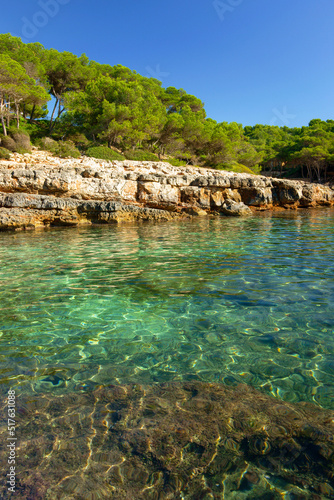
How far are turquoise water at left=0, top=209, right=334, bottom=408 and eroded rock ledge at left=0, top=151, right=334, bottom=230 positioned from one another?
1059 centimetres

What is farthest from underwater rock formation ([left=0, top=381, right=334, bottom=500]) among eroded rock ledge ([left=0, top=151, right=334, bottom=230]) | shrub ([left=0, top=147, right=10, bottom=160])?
shrub ([left=0, top=147, right=10, bottom=160])

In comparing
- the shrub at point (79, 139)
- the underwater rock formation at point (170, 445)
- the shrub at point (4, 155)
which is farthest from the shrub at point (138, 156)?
the underwater rock formation at point (170, 445)

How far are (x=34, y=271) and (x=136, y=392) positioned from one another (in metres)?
5.02

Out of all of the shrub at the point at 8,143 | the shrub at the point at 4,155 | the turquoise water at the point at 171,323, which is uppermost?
the shrub at the point at 8,143

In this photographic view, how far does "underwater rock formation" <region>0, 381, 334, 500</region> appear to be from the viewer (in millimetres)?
1684

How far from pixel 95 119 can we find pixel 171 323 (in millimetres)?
32510

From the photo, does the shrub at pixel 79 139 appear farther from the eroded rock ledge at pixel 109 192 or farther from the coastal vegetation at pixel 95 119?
the eroded rock ledge at pixel 109 192

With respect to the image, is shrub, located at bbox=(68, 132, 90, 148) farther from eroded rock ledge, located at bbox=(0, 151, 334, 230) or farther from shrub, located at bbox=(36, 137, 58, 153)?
eroded rock ledge, located at bbox=(0, 151, 334, 230)

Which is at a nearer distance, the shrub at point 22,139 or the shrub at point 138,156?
the shrub at point 22,139

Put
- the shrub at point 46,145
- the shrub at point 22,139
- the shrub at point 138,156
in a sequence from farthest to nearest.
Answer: the shrub at point 138,156, the shrub at point 46,145, the shrub at point 22,139

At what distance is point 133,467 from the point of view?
1823 mm

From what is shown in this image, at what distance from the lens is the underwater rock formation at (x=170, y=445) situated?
1684 mm

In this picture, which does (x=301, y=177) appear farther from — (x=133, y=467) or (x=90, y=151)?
(x=133, y=467)

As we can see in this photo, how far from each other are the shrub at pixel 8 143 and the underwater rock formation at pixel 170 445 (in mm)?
25271
